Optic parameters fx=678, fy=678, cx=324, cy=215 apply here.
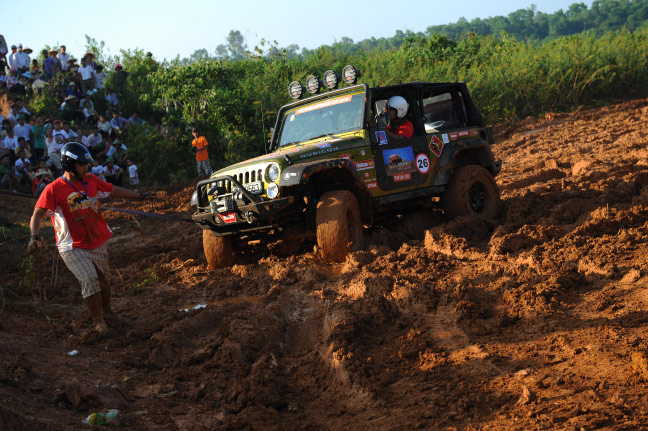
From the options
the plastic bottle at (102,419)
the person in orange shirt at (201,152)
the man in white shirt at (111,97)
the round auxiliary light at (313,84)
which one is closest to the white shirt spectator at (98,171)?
the person in orange shirt at (201,152)

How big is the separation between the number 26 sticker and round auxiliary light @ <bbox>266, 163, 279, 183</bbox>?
1913 millimetres

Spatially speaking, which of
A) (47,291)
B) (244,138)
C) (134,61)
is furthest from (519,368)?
(134,61)

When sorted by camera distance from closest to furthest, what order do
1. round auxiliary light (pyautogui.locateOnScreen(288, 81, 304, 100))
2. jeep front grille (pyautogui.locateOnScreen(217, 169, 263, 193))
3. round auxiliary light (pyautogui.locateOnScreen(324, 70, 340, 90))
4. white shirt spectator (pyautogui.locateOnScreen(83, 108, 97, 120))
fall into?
jeep front grille (pyautogui.locateOnScreen(217, 169, 263, 193)), round auxiliary light (pyautogui.locateOnScreen(324, 70, 340, 90)), round auxiliary light (pyautogui.locateOnScreen(288, 81, 304, 100)), white shirt spectator (pyautogui.locateOnScreen(83, 108, 97, 120))

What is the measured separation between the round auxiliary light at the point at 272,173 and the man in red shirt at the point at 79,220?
1.83 meters

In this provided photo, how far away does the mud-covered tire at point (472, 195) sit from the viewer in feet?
27.3

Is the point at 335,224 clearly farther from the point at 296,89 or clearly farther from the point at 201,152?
the point at 201,152

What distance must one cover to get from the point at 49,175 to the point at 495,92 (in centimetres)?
1206

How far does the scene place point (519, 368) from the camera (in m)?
4.09

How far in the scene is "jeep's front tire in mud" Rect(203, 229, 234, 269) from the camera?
7645mm

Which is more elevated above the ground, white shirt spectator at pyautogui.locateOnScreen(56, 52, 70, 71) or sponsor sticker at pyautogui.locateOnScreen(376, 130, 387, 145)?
white shirt spectator at pyautogui.locateOnScreen(56, 52, 70, 71)

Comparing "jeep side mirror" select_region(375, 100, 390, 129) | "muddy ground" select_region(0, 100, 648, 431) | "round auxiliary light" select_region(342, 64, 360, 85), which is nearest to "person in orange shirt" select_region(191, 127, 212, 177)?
"muddy ground" select_region(0, 100, 648, 431)

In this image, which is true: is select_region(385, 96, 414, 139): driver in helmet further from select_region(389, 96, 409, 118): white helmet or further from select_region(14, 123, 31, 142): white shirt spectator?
select_region(14, 123, 31, 142): white shirt spectator

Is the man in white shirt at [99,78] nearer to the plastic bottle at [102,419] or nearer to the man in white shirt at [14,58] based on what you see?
the man in white shirt at [14,58]

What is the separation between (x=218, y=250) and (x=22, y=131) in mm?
9881
